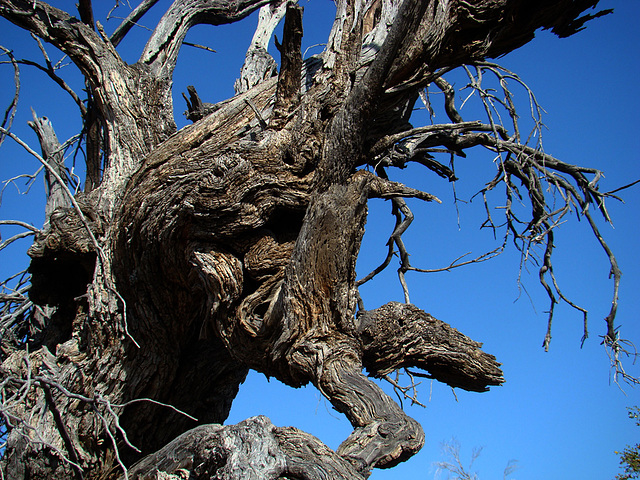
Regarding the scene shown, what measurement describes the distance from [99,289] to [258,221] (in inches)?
46.3

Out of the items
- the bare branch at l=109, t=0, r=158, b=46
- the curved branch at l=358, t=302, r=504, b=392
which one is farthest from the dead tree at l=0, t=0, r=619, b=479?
the bare branch at l=109, t=0, r=158, b=46

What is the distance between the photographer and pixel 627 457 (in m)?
6.89

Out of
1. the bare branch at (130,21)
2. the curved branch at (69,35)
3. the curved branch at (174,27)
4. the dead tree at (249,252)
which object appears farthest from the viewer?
the bare branch at (130,21)

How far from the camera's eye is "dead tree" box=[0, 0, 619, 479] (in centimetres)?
304

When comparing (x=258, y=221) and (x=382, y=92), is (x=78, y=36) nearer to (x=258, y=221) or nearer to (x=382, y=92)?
(x=258, y=221)

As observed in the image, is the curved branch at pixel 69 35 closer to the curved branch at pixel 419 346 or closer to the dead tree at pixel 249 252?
the dead tree at pixel 249 252

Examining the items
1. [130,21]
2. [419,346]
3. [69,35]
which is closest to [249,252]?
[419,346]

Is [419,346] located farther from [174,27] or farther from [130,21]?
[130,21]

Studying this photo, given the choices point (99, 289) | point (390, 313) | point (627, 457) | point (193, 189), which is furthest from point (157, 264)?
point (627, 457)

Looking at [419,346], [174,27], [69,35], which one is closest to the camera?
[419,346]

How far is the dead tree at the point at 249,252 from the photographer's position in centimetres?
304

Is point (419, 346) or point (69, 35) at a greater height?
point (69, 35)

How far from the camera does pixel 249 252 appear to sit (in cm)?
346

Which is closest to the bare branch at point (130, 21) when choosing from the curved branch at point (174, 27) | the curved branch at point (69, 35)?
the curved branch at point (174, 27)
